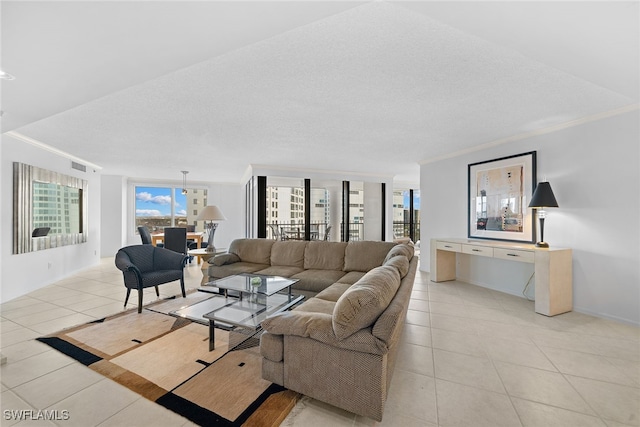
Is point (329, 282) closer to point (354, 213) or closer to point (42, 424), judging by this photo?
point (42, 424)

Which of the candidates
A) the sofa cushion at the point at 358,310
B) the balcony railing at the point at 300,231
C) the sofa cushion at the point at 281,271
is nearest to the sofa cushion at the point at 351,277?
the sofa cushion at the point at 281,271

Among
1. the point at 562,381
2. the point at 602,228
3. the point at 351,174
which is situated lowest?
the point at 562,381

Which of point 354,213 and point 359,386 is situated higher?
point 354,213

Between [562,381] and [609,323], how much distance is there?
1.77 m

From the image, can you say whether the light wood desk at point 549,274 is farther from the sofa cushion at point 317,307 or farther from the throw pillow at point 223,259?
the throw pillow at point 223,259

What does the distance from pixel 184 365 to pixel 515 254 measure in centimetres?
394

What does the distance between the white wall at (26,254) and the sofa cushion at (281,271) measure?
3462 mm

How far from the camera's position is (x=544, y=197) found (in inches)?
134

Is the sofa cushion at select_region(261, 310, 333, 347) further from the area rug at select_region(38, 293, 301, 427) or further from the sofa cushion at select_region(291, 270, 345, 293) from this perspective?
the sofa cushion at select_region(291, 270, 345, 293)

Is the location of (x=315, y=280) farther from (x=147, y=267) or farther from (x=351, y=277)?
(x=147, y=267)

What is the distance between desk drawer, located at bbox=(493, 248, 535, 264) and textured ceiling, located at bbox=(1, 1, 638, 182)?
166 centimetres

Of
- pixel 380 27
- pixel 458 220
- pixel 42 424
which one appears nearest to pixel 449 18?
pixel 380 27

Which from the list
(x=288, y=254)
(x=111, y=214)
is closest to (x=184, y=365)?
(x=288, y=254)

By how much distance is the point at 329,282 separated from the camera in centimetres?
339
